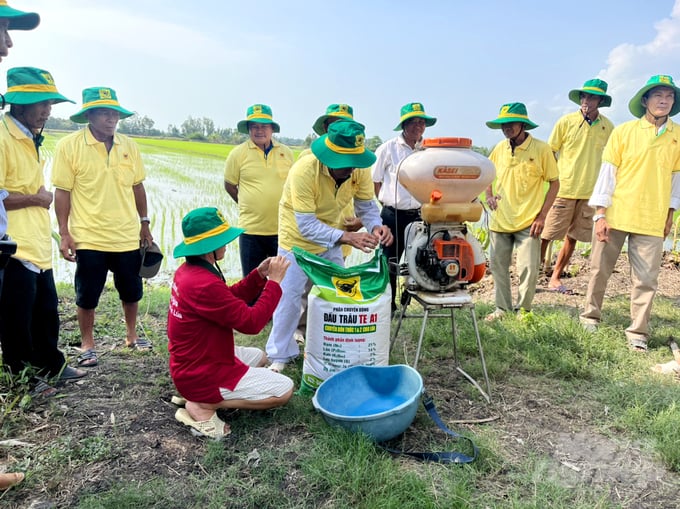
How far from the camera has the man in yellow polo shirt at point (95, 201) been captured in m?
3.53

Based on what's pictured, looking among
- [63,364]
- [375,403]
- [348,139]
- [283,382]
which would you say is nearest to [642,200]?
[348,139]

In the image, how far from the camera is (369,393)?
3057 mm

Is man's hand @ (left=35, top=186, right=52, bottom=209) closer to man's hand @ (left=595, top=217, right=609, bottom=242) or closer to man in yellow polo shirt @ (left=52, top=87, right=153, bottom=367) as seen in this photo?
man in yellow polo shirt @ (left=52, top=87, right=153, bottom=367)

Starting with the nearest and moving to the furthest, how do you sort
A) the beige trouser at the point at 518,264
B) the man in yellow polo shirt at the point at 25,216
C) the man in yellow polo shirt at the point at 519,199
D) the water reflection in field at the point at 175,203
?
1. the man in yellow polo shirt at the point at 25,216
2. the man in yellow polo shirt at the point at 519,199
3. the beige trouser at the point at 518,264
4. the water reflection in field at the point at 175,203

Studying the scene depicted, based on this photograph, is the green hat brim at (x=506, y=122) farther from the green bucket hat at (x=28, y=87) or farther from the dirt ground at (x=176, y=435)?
the green bucket hat at (x=28, y=87)

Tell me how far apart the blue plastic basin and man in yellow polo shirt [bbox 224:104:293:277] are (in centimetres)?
192

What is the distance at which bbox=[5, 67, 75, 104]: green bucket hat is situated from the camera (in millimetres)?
2992

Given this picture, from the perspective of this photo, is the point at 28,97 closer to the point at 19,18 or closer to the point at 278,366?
the point at 19,18

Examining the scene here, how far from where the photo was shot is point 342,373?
2992 mm

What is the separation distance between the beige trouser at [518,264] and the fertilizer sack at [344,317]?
200 centimetres

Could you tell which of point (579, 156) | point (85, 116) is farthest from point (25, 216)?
point (579, 156)

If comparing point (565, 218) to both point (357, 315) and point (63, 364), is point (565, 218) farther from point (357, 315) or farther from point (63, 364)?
point (63, 364)

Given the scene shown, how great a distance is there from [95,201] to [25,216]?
61 cm

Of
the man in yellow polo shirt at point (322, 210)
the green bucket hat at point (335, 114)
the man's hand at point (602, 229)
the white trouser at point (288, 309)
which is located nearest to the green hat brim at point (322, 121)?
the green bucket hat at point (335, 114)
